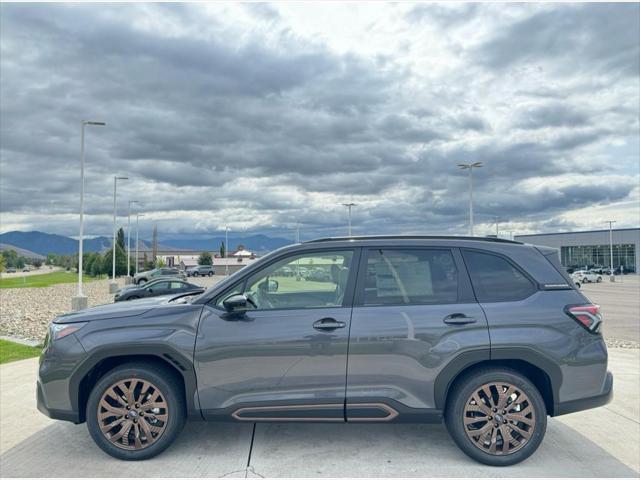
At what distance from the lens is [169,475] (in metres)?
3.73

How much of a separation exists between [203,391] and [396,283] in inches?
73.1

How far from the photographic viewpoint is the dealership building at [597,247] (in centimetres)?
7912

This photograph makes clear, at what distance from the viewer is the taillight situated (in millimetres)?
3979

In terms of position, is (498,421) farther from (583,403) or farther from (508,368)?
(583,403)

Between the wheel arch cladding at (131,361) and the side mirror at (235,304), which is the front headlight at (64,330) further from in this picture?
the side mirror at (235,304)

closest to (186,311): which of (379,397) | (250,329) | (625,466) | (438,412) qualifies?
(250,329)

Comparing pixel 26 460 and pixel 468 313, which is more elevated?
pixel 468 313

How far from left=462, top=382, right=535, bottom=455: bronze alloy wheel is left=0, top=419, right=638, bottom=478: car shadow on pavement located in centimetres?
18

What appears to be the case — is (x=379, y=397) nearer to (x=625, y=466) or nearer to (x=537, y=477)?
(x=537, y=477)

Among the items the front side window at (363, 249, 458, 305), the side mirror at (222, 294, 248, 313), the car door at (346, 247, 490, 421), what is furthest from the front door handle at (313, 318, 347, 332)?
the side mirror at (222, 294, 248, 313)

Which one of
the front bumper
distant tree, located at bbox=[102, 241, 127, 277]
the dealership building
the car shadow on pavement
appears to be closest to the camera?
the car shadow on pavement

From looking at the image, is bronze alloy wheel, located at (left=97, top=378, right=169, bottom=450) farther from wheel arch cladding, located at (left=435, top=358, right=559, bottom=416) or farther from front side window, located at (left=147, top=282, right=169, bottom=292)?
front side window, located at (left=147, top=282, right=169, bottom=292)

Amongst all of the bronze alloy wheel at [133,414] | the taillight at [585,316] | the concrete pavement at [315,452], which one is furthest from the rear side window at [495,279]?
the bronze alloy wheel at [133,414]

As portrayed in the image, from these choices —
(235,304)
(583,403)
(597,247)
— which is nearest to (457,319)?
(583,403)
